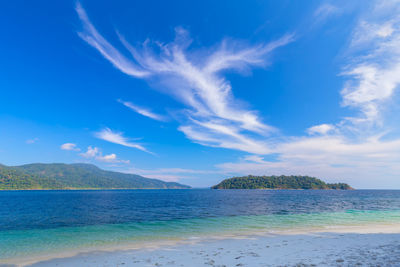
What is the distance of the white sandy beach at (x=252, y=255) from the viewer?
45.7ft

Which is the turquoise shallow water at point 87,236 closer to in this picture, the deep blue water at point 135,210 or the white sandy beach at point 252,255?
the white sandy beach at point 252,255

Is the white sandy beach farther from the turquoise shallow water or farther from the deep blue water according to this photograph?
the deep blue water

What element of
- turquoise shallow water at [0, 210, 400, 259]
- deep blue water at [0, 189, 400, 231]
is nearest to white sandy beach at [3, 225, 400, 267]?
turquoise shallow water at [0, 210, 400, 259]

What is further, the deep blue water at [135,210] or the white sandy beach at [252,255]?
the deep blue water at [135,210]

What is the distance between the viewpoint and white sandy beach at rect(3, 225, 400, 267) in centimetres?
1392

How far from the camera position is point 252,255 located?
16047mm

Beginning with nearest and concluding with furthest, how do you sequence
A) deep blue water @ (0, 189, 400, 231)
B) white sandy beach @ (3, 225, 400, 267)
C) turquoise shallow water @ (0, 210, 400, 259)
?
white sandy beach @ (3, 225, 400, 267)
turquoise shallow water @ (0, 210, 400, 259)
deep blue water @ (0, 189, 400, 231)

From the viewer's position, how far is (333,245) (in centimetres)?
1855

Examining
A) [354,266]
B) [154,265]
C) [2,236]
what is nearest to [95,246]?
[154,265]

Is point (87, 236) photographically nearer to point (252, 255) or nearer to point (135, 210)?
point (252, 255)

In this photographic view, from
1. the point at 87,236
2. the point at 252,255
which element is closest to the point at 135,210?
the point at 87,236

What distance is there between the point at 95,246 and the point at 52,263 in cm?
526

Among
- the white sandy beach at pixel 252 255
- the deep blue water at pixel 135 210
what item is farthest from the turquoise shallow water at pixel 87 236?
the deep blue water at pixel 135 210

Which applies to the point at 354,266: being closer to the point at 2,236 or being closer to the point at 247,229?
the point at 247,229
